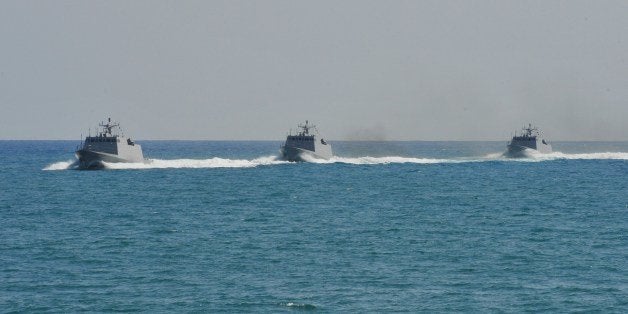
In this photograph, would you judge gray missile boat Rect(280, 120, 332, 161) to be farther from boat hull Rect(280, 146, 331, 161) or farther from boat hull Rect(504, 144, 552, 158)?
boat hull Rect(504, 144, 552, 158)

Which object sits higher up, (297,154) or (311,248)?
(297,154)

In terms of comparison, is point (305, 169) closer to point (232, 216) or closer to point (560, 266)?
point (232, 216)

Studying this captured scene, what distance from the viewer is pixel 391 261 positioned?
51.4m

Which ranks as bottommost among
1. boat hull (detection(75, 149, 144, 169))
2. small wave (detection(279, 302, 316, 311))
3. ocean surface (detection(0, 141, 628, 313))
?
small wave (detection(279, 302, 316, 311))

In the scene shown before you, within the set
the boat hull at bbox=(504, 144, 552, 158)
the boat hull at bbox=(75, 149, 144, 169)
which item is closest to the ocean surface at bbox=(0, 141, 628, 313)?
the boat hull at bbox=(75, 149, 144, 169)

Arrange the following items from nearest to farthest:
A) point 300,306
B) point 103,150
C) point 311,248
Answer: point 300,306, point 311,248, point 103,150

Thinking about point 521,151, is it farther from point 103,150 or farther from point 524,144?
point 103,150

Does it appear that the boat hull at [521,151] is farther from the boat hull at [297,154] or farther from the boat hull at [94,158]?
the boat hull at [94,158]

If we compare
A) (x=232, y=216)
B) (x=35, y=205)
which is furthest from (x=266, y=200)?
(x=35, y=205)

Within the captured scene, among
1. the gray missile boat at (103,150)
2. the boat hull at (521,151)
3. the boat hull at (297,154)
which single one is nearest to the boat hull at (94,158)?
the gray missile boat at (103,150)

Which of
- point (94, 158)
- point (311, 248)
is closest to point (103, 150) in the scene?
point (94, 158)

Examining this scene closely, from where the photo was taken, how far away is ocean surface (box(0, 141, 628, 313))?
41344 millimetres

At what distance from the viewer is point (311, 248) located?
5653 cm

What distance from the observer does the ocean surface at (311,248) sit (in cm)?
4134
